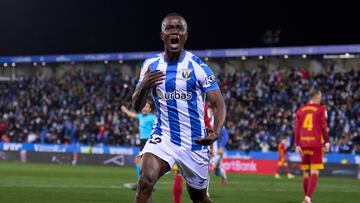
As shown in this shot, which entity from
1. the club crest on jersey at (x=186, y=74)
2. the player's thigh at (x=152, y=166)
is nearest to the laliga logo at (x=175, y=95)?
the club crest on jersey at (x=186, y=74)

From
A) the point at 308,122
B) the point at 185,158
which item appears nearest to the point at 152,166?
the point at 185,158

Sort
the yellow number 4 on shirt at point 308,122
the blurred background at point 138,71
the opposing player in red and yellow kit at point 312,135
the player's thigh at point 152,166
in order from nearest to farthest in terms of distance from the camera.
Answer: the player's thigh at point 152,166
the opposing player in red and yellow kit at point 312,135
the yellow number 4 on shirt at point 308,122
the blurred background at point 138,71

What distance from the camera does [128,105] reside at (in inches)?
1918

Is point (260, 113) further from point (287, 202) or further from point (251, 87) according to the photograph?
point (287, 202)

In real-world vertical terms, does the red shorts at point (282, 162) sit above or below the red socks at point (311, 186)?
below

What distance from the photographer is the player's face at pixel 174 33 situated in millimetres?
8539

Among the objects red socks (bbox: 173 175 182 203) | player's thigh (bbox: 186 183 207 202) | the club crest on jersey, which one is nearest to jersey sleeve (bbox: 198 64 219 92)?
the club crest on jersey

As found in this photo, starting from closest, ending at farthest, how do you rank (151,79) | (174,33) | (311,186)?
1. (151,79)
2. (174,33)
3. (311,186)

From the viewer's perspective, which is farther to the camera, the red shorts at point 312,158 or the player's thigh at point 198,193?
the red shorts at point 312,158

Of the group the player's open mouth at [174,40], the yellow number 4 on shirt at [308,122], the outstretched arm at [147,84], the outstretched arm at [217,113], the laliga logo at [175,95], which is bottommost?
the yellow number 4 on shirt at [308,122]

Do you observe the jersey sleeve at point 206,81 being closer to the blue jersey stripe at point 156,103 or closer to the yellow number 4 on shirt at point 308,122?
the blue jersey stripe at point 156,103

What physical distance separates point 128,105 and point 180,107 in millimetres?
40131

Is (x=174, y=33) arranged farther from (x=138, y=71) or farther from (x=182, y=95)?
(x=138, y=71)

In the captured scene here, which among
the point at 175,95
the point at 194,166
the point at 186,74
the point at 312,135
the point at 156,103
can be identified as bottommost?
the point at 312,135
